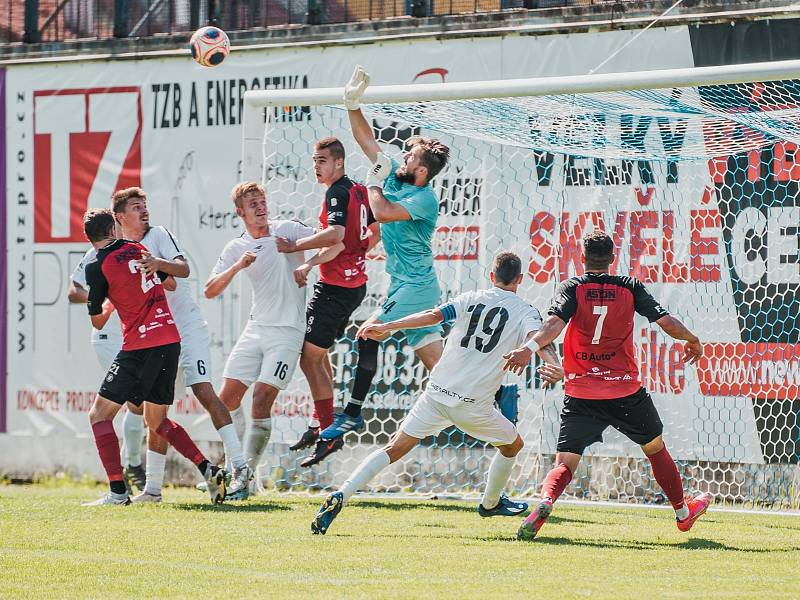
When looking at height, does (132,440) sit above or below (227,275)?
below

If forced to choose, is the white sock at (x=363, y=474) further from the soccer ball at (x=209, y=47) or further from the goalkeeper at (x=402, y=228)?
the soccer ball at (x=209, y=47)

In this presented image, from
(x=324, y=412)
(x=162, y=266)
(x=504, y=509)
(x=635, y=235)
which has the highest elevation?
(x=635, y=235)

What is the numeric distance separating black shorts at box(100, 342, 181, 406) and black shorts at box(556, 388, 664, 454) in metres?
2.94

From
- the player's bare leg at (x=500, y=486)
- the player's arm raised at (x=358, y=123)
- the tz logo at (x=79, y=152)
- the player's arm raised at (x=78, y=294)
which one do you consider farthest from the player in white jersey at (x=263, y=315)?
the tz logo at (x=79, y=152)

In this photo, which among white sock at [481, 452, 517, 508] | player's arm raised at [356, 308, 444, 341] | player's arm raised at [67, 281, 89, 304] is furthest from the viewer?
player's arm raised at [67, 281, 89, 304]

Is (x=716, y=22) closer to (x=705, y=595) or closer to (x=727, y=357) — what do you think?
(x=727, y=357)

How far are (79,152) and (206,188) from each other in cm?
150

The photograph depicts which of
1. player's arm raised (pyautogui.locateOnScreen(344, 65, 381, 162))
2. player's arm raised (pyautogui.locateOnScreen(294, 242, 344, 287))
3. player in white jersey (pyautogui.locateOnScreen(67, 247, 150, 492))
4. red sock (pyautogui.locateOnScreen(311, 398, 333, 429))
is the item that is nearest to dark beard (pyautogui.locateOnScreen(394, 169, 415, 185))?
player's arm raised (pyautogui.locateOnScreen(344, 65, 381, 162))

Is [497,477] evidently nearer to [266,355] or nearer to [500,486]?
[500,486]

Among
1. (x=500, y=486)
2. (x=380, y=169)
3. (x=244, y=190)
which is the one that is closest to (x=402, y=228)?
(x=380, y=169)

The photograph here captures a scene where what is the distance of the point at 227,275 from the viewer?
9289 millimetres

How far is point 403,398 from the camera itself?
11.5 meters

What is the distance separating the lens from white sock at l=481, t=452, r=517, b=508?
27.5 feet

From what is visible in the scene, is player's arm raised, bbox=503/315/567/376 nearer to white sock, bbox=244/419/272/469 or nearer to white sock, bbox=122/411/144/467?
white sock, bbox=244/419/272/469
